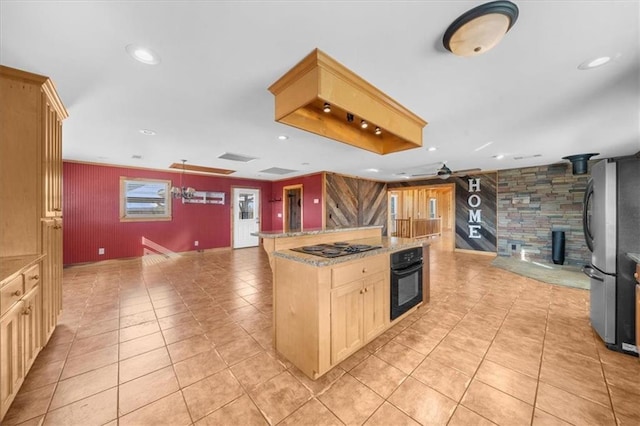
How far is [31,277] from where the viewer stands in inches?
68.4

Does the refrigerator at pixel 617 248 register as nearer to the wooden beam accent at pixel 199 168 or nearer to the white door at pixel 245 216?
the wooden beam accent at pixel 199 168

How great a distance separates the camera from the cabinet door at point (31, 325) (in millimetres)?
1654

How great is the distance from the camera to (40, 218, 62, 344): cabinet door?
2.03m

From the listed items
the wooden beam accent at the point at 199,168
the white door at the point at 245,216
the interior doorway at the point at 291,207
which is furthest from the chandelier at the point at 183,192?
the interior doorway at the point at 291,207

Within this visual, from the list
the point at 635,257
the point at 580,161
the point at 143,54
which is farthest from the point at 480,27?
the point at 580,161

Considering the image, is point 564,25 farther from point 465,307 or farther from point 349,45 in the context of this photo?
point 465,307

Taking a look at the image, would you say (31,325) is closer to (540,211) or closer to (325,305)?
(325,305)

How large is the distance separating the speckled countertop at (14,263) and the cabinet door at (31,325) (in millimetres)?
227

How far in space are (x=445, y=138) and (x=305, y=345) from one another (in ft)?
10.7

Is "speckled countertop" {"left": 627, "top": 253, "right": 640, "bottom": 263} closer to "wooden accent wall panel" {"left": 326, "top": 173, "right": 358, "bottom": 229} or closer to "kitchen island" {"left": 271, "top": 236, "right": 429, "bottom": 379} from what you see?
"kitchen island" {"left": 271, "top": 236, "right": 429, "bottom": 379}

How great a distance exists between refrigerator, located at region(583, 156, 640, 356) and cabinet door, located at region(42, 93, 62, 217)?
4.99 metres

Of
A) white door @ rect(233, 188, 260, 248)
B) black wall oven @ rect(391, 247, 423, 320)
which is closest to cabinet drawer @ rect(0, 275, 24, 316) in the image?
black wall oven @ rect(391, 247, 423, 320)

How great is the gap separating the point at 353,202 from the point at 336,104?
5.96 meters

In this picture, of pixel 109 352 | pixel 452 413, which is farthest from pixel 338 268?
pixel 109 352
